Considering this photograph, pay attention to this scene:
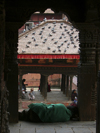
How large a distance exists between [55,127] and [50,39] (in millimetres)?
9822

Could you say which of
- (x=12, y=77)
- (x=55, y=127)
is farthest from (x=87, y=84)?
(x=12, y=77)

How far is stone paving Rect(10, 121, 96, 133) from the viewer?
5.66 meters

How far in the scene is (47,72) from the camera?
1445cm

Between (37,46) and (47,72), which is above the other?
(37,46)

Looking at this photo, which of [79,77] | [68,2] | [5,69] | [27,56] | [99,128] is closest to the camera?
[99,128]

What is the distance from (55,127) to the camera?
5980 millimetres

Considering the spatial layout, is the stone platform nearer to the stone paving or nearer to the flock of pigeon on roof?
the flock of pigeon on roof

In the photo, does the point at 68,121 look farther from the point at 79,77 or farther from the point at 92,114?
the point at 79,77

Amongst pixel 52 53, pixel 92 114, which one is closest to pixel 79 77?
pixel 92 114

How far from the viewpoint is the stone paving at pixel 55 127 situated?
5656 mm

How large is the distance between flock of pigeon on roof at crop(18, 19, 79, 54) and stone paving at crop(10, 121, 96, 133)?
7498mm

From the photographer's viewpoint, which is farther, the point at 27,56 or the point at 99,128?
the point at 27,56

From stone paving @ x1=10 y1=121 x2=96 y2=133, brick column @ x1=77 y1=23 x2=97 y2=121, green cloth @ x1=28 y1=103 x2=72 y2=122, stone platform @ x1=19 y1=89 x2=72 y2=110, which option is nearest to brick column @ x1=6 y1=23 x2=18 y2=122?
stone paving @ x1=10 y1=121 x2=96 y2=133

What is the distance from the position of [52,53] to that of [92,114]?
7.13 meters
